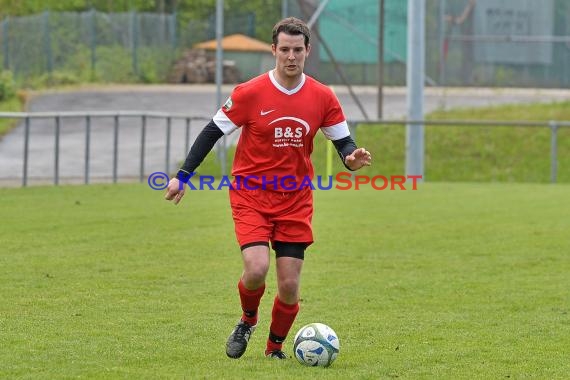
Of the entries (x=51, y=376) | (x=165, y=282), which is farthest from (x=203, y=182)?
(x=51, y=376)

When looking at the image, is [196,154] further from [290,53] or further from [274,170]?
[290,53]

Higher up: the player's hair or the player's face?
the player's hair

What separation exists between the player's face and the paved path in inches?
629

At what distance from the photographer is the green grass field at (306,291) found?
733 centimetres

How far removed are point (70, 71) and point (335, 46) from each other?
458 inches

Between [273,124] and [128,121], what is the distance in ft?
95.0

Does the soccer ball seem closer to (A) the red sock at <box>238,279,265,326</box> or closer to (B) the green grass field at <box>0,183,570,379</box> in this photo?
(B) the green grass field at <box>0,183,570,379</box>

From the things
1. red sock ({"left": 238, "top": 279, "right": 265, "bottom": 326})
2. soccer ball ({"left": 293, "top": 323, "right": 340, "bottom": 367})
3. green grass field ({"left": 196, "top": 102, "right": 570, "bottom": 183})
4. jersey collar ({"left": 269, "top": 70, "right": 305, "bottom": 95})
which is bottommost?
green grass field ({"left": 196, "top": 102, "right": 570, "bottom": 183})

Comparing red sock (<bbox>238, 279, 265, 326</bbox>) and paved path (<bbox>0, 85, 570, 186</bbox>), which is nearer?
red sock (<bbox>238, 279, 265, 326</bbox>)

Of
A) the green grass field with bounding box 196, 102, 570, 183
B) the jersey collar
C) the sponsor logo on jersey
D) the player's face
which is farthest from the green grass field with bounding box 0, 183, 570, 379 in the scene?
the green grass field with bounding box 196, 102, 570, 183

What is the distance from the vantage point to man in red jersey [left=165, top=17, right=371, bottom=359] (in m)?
7.41

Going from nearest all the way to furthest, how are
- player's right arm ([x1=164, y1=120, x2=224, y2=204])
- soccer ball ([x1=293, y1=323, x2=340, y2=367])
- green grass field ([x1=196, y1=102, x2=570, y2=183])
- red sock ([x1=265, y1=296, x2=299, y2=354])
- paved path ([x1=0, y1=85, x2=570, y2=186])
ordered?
1. soccer ball ([x1=293, y1=323, x2=340, y2=367])
2. player's right arm ([x1=164, y1=120, x2=224, y2=204])
3. red sock ([x1=265, y1=296, x2=299, y2=354])
4. paved path ([x1=0, y1=85, x2=570, y2=186])
5. green grass field ([x1=196, y1=102, x2=570, y2=183])

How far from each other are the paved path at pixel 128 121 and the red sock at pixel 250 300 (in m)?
15.7

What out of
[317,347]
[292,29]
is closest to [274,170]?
[292,29]
